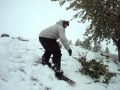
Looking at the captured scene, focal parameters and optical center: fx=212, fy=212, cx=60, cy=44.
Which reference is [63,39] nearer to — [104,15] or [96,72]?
[96,72]

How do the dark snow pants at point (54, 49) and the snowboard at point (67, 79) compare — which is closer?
the snowboard at point (67, 79)

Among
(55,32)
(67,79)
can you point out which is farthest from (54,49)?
(67,79)

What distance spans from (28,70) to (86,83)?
7.43ft

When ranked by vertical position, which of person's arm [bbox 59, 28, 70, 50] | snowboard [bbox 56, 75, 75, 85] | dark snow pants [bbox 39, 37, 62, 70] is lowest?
snowboard [bbox 56, 75, 75, 85]

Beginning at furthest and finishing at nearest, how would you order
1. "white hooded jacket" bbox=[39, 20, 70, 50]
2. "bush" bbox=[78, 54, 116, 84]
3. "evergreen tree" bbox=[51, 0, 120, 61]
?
"evergreen tree" bbox=[51, 0, 120, 61], "bush" bbox=[78, 54, 116, 84], "white hooded jacket" bbox=[39, 20, 70, 50]

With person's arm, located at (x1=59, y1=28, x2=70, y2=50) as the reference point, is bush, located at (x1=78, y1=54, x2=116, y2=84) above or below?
below

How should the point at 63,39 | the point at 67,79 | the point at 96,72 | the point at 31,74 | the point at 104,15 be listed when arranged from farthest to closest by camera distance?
the point at 104,15 → the point at 96,72 → the point at 63,39 → the point at 67,79 → the point at 31,74

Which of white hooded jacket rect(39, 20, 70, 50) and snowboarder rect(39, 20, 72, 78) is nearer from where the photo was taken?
snowboarder rect(39, 20, 72, 78)

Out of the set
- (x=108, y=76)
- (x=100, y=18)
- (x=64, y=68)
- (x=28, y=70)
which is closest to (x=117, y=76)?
(x=108, y=76)

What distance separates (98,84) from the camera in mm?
8242

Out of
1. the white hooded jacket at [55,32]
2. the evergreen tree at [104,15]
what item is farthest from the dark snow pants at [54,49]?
the evergreen tree at [104,15]

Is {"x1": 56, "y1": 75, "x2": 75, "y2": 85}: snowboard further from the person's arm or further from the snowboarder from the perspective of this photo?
the person's arm

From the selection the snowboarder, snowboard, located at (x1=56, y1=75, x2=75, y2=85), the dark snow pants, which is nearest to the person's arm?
the snowboarder

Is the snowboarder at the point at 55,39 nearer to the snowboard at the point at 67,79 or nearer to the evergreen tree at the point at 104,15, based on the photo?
the snowboard at the point at 67,79
